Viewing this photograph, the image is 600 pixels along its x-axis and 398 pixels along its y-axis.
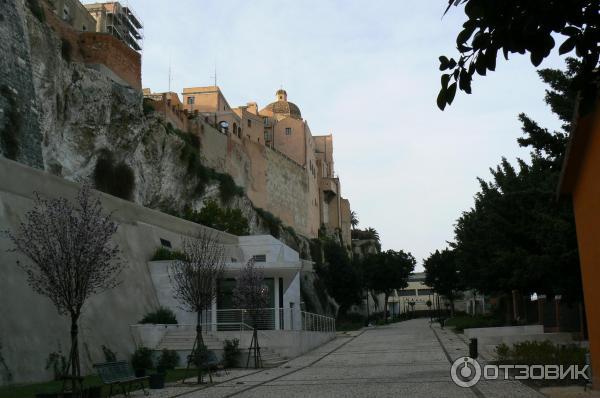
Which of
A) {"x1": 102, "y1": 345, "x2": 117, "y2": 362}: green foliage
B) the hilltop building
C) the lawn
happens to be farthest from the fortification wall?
the lawn

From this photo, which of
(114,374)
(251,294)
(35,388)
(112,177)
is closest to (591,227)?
(114,374)

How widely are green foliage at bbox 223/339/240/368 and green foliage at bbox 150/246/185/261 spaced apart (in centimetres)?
552

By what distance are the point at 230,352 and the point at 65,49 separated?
2406cm

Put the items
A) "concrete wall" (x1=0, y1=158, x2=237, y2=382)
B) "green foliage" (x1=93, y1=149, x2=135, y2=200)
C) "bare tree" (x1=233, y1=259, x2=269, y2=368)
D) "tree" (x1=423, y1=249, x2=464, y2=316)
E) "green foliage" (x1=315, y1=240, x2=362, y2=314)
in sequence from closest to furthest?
"concrete wall" (x1=0, y1=158, x2=237, y2=382)
"bare tree" (x1=233, y1=259, x2=269, y2=368)
"green foliage" (x1=93, y1=149, x2=135, y2=200)
"tree" (x1=423, y1=249, x2=464, y2=316)
"green foliage" (x1=315, y1=240, x2=362, y2=314)

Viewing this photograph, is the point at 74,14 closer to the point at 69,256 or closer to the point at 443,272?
the point at 443,272

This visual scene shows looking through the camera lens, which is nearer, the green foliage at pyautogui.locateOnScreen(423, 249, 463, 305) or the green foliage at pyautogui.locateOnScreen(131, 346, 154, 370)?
the green foliage at pyautogui.locateOnScreen(131, 346, 154, 370)

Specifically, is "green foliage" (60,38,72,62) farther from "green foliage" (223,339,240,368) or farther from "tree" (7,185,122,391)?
"tree" (7,185,122,391)

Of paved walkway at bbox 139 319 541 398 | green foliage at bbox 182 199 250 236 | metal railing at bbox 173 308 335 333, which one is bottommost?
paved walkway at bbox 139 319 541 398

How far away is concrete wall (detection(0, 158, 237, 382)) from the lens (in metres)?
14.8

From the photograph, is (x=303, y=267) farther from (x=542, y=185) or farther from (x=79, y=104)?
(x=79, y=104)

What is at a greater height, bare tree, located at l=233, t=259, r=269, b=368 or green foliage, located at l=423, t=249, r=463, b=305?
green foliage, located at l=423, t=249, r=463, b=305

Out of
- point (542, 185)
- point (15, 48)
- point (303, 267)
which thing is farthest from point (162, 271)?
point (542, 185)

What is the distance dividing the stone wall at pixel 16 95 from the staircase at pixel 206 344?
403 inches

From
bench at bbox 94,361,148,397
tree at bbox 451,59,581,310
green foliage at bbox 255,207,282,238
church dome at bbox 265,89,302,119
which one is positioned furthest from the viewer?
church dome at bbox 265,89,302,119
